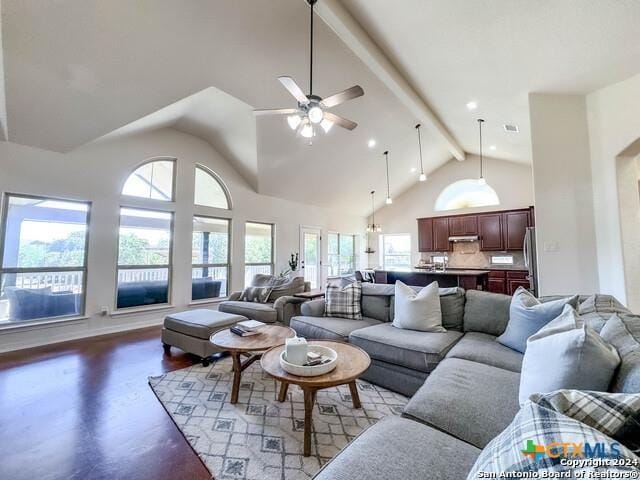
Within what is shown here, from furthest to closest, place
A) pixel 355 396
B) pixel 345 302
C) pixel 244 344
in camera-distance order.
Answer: pixel 345 302
pixel 244 344
pixel 355 396

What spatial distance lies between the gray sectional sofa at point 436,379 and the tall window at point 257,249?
325cm

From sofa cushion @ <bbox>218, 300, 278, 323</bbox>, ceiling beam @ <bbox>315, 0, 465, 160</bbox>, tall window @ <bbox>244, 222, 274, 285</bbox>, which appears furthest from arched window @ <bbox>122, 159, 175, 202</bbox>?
ceiling beam @ <bbox>315, 0, 465, 160</bbox>

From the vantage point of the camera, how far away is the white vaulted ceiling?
247cm

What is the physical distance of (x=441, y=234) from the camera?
25.5 ft

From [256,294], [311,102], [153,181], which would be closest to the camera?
[311,102]

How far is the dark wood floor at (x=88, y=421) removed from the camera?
5.32 feet

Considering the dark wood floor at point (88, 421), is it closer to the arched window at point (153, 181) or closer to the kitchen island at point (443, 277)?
the arched window at point (153, 181)

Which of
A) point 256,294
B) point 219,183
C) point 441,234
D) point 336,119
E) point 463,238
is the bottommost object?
point 256,294

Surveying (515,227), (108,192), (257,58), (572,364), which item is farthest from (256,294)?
(515,227)

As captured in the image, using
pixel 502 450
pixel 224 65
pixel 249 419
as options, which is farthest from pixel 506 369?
pixel 224 65

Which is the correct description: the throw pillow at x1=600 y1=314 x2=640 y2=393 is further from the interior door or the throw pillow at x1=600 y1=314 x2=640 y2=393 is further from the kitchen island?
the interior door

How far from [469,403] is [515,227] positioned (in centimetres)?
665

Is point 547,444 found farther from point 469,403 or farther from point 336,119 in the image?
point 336,119

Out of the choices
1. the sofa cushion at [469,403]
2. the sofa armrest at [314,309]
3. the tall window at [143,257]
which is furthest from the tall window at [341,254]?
the sofa cushion at [469,403]
